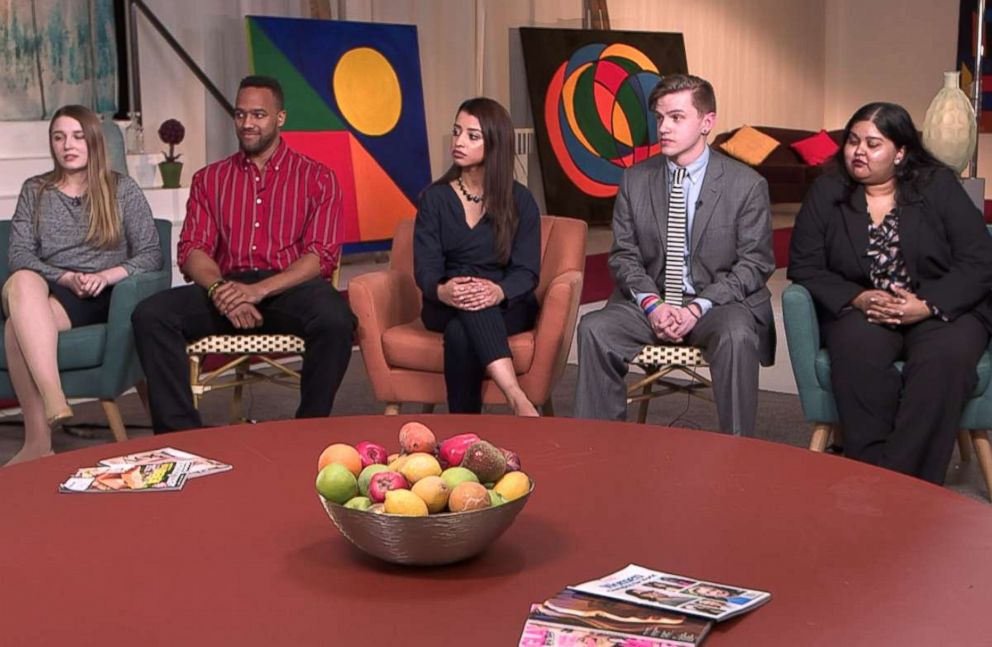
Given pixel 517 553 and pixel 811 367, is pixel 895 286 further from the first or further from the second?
pixel 517 553

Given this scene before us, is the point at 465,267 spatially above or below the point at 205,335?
above

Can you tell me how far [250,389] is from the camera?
5980mm

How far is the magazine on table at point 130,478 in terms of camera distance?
2434 mm

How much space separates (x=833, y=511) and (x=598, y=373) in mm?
2244

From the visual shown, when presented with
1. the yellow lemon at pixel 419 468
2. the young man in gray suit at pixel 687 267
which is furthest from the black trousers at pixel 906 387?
the yellow lemon at pixel 419 468

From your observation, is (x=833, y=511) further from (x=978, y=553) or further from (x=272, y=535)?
(x=272, y=535)

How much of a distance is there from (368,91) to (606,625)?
25.1 feet

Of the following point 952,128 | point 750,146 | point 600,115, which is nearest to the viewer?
point 952,128

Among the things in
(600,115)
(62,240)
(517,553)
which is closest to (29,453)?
(62,240)

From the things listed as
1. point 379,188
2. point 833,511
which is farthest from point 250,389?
point 833,511

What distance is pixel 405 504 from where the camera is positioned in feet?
6.32

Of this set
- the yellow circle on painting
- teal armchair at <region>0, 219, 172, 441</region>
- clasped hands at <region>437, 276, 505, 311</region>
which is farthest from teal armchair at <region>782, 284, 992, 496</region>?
the yellow circle on painting

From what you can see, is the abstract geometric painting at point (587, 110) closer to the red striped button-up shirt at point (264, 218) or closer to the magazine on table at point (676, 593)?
the red striped button-up shirt at point (264, 218)

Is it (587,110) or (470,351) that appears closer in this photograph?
(470,351)
